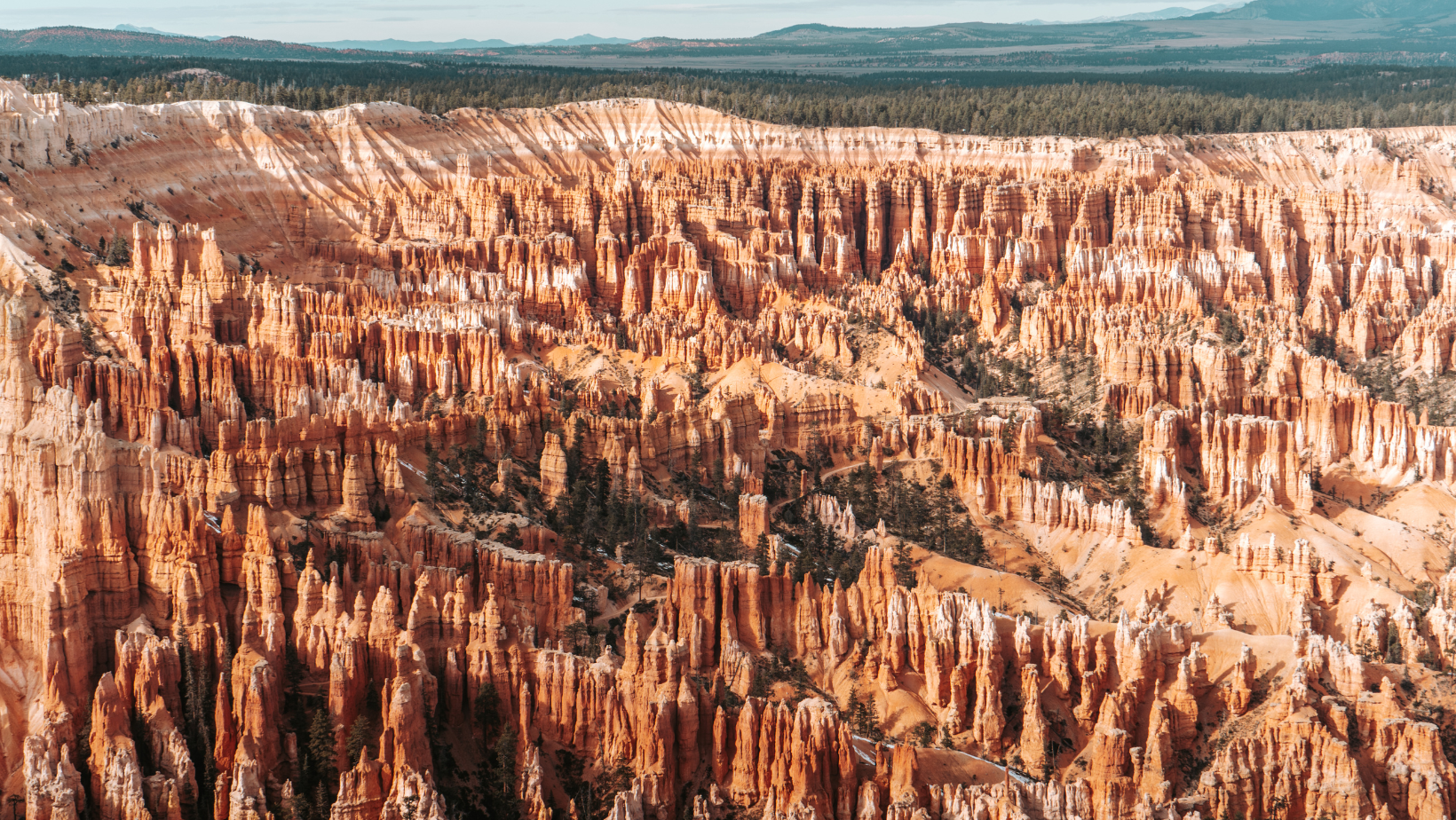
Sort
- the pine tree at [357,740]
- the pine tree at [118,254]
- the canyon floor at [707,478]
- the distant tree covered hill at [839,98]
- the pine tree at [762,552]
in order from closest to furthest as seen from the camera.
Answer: the pine tree at [357,740]
the canyon floor at [707,478]
the pine tree at [762,552]
the pine tree at [118,254]
the distant tree covered hill at [839,98]

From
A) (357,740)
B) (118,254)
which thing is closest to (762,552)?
(357,740)

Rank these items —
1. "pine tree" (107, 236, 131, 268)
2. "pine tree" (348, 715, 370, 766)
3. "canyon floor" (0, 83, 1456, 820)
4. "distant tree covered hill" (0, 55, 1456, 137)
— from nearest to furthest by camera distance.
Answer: "pine tree" (348, 715, 370, 766) → "canyon floor" (0, 83, 1456, 820) → "pine tree" (107, 236, 131, 268) → "distant tree covered hill" (0, 55, 1456, 137)

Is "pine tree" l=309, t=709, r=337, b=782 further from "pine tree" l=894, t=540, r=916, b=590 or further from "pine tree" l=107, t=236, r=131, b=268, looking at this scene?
"pine tree" l=107, t=236, r=131, b=268

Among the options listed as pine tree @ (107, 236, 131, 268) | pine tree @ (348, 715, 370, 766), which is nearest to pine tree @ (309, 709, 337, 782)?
pine tree @ (348, 715, 370, 766)

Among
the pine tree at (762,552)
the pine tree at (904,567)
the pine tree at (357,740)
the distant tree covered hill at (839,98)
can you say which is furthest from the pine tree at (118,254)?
the pine tree at (357,740)

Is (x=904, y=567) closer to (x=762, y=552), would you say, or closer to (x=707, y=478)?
(x=762, y=552)

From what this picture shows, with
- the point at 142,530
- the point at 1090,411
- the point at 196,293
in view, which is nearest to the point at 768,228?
the point at 1090,411

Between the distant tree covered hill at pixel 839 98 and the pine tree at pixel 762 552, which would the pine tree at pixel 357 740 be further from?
the distant tree covered hill at pixel 839 98

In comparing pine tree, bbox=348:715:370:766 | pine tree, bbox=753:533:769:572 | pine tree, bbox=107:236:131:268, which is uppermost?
pine tree, bbox=107:236:131:268
